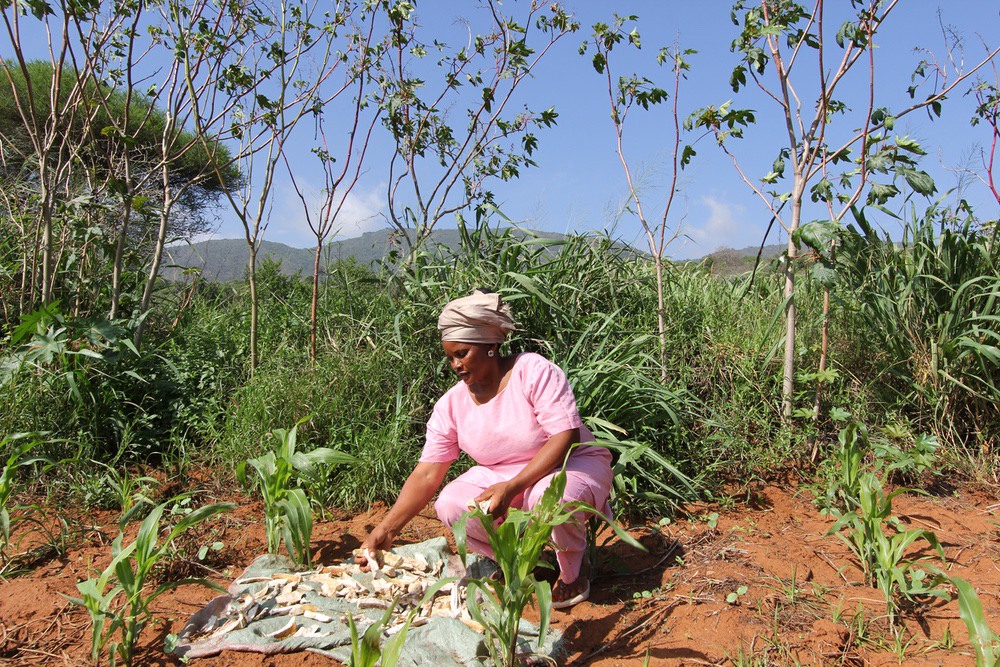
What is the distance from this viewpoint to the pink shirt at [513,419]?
2.47 meters

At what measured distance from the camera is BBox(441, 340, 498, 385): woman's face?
98.0 inches

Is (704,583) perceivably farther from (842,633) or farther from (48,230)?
(48,230)

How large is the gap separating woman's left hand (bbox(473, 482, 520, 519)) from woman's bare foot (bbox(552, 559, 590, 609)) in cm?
37

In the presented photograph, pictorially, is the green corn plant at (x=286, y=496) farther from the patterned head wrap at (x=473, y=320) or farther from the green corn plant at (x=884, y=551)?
the green corn plant at (x=884, y=551)

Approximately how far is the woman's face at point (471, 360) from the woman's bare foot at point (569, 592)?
0.77 meters

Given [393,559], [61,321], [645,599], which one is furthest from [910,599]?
[61,321]

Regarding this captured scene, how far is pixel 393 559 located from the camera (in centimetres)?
271

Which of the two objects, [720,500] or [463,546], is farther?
[720,500]

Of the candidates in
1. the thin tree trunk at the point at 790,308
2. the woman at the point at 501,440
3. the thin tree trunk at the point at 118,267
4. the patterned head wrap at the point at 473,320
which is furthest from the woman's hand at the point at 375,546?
the thin tree trunk at the point at 118,267

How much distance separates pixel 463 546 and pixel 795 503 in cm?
193

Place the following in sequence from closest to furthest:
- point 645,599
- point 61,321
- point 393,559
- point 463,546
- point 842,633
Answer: point 463,546, point 842,633, point 645,599, point 393,559, point 61,321

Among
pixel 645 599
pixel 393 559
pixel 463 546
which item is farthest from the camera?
pixel 393 559

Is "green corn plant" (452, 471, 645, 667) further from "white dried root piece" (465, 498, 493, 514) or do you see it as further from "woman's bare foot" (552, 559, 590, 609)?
"woman's bare foot" (552, 559, 590, 609)

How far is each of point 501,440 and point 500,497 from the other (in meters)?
0.30
